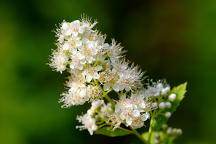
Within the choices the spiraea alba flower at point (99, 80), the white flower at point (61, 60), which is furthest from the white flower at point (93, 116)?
the white flower at point (61, 60)

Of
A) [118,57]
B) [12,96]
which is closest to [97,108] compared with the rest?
[118,57]

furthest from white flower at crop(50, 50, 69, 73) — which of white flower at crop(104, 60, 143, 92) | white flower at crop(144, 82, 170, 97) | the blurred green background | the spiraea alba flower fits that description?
the blurred green background

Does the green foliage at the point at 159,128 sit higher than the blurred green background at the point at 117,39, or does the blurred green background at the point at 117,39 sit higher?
the blurred green background at the point at 117,39

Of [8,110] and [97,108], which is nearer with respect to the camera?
[97,108]

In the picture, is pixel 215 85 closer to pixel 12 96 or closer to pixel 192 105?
pixel 192 105

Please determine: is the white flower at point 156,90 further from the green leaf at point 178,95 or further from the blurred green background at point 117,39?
the blurred green background at point 117,39

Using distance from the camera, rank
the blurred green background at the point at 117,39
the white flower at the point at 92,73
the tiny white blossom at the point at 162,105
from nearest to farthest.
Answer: the white flower at the point at 92,73, the tiny white blossom at the point at 162,105, the blurred green background at the point at 117,39

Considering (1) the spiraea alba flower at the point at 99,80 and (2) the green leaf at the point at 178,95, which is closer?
(1) the spiraea alba flower at the point at 99,80
